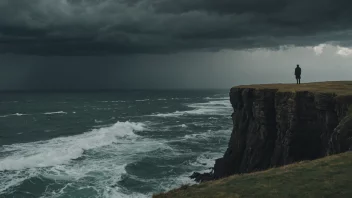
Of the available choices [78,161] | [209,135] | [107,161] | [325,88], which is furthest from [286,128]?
[209,135]

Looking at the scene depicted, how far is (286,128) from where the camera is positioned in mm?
30453

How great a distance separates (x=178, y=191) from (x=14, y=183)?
2732cm

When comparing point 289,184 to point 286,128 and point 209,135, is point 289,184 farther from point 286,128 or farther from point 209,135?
point 209,135

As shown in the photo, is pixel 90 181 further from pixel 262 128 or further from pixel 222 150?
pixel 222 150

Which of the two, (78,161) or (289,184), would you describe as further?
(78,161)

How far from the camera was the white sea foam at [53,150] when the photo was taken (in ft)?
139

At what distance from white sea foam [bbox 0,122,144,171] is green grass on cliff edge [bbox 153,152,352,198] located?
3268 centimetres

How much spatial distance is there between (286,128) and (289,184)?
692 inches

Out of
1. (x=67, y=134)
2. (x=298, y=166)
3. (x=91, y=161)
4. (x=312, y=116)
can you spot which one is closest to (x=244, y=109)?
(x=312, y=116)

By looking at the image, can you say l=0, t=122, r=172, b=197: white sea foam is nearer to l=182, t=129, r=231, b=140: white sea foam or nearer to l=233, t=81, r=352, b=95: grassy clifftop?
l=182, t=129, r=231, b=140: white sea foam

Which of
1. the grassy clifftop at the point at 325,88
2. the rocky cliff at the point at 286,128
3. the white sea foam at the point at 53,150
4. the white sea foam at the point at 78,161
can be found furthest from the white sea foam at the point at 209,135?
the grassy clifftop at the point at 325,88

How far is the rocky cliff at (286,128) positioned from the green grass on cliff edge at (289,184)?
639 centimetres

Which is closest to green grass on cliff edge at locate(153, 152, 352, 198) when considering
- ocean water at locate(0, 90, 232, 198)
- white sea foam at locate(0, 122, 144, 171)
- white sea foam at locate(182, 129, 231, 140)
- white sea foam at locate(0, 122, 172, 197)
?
ocean water at locate(0, 90, 232, 198)

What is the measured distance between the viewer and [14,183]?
117ft
